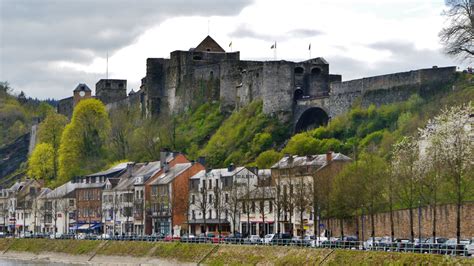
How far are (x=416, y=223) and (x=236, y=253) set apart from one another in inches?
508

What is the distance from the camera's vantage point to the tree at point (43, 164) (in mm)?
172625

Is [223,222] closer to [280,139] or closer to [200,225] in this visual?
[200,225]

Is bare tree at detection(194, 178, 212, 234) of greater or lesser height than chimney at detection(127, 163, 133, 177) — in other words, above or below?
below

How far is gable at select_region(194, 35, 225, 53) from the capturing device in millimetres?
177812

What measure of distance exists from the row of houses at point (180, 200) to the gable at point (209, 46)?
36695mm

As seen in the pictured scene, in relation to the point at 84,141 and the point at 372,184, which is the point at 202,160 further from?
the point at 372,184

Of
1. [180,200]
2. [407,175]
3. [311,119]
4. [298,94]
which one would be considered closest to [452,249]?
[407,175]

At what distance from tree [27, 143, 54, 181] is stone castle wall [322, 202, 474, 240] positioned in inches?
3421

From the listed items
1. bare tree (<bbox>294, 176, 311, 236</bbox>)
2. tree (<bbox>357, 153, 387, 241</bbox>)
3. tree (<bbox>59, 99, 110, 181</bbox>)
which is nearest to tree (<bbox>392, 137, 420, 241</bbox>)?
tree (<bbox>357, 153, 387, 241</bbox>)

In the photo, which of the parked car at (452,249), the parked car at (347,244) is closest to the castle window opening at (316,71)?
the parked car at (347,244)

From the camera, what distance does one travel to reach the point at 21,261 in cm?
10738

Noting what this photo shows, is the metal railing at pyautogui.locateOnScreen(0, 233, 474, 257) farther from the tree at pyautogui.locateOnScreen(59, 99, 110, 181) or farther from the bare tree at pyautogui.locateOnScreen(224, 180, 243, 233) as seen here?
the tree at pyautogui.locateOnScreen(59, 99, 110, 181)

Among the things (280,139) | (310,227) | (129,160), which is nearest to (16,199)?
(129,160)

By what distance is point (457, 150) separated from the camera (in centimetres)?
6912
